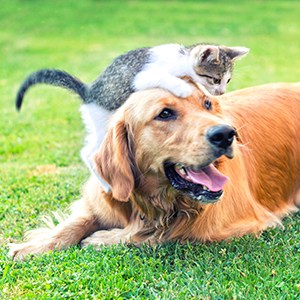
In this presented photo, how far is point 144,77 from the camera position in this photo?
3994 millimetres

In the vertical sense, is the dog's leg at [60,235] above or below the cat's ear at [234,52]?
below

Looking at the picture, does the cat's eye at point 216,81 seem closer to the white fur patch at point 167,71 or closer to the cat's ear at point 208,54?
the cat's ear at point 208,54

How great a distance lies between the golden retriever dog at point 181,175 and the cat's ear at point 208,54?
296 mm

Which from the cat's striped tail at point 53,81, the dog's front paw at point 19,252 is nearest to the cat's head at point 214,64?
the cat's striped tail at point 53,81

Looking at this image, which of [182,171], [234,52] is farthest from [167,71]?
[234,52]

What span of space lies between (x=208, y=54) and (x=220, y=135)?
0.93 metres

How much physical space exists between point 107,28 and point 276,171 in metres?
15.3

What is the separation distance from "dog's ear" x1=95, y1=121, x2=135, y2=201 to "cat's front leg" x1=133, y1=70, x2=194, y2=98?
29cm

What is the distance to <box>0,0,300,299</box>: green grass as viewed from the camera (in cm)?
350

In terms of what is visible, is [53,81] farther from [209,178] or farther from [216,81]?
[209,178]

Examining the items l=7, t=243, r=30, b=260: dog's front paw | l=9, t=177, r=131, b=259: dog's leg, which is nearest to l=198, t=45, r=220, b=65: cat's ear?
l=9, t=177, r=131, b=259: dog's leg

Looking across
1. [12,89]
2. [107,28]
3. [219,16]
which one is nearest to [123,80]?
[12,89]

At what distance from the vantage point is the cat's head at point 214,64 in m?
4.22

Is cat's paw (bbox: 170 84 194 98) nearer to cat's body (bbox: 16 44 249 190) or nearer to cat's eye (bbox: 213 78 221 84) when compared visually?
cat's body (bbox: 16 44 249 190)
